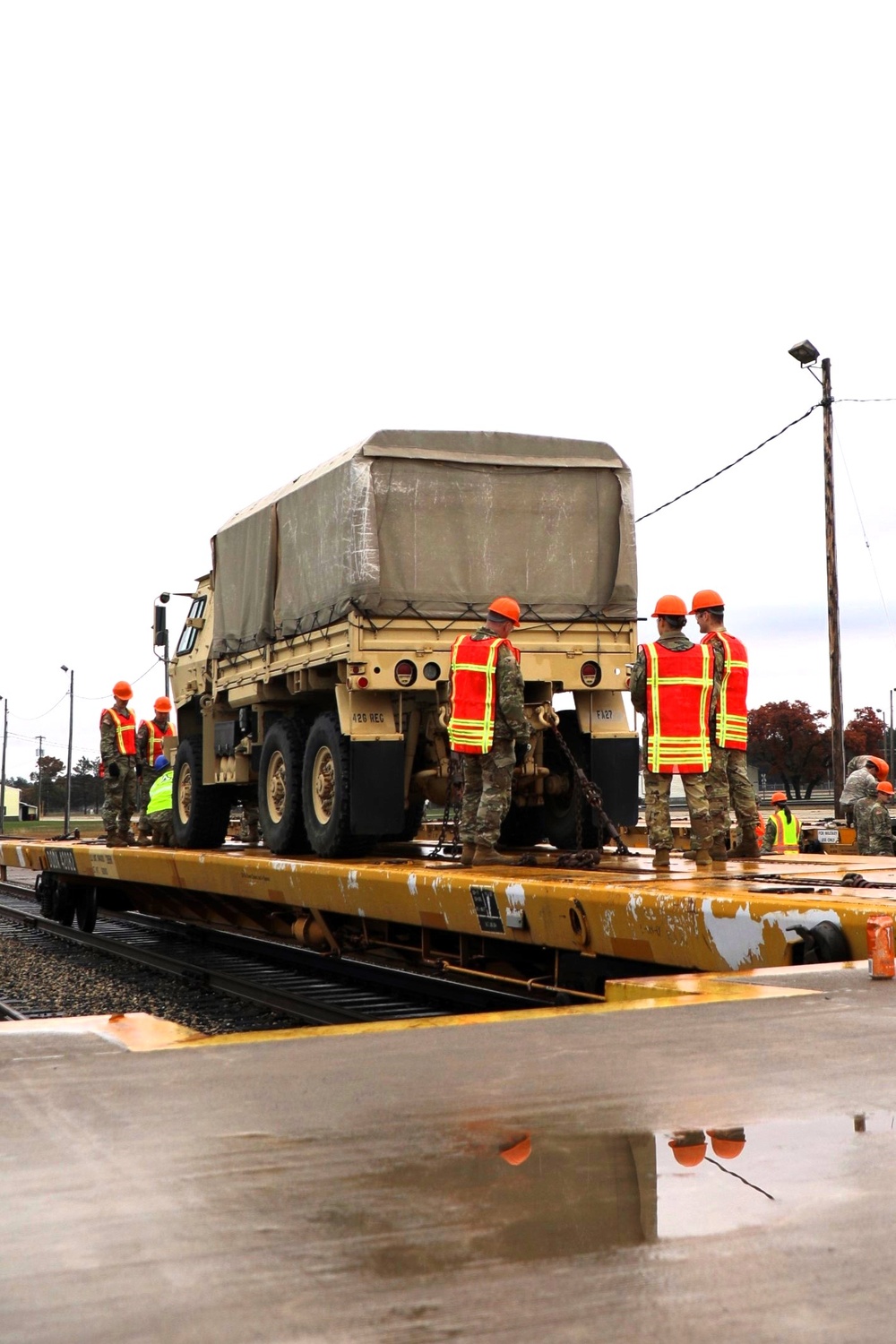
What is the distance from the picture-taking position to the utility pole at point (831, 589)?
19.8 m

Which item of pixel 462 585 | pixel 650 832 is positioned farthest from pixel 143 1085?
pixel 462 585

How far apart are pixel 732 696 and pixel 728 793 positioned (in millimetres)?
587

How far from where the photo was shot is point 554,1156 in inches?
104

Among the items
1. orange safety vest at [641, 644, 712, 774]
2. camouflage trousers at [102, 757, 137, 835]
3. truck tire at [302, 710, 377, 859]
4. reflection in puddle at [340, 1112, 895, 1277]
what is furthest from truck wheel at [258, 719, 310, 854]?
reflection in puddle at [340, 1112, 895, 1277]

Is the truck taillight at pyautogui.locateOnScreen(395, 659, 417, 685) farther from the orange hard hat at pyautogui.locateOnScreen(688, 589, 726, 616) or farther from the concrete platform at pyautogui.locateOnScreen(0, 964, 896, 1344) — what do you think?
the concrete platform at pyautogui.locateOnScreen(0, 964, 896, 1344)

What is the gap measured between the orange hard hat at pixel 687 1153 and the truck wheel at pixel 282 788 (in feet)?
25.5

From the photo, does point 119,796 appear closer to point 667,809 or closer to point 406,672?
point 406,672

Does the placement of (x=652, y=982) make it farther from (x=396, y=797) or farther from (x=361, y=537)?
(x=361, y=537)

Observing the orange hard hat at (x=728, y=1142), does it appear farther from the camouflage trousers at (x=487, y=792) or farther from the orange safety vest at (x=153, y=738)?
the orange safety vest at (x=153, y=738)

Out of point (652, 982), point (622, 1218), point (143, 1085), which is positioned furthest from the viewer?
point (652, 982)

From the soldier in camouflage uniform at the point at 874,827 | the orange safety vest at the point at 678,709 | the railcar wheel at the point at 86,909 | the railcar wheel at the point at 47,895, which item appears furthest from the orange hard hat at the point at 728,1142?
the railcar wheel at the point at 47,895

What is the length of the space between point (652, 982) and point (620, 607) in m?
5.27

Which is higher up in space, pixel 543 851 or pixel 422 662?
pixel 422 662

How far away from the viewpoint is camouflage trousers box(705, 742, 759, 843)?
8.30 meters
